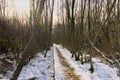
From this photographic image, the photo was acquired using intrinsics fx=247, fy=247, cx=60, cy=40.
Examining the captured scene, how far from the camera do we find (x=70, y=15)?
20.9m

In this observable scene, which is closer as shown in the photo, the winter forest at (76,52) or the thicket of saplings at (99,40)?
the winter forest at (76,52)

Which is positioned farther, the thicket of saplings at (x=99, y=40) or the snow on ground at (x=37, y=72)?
the thicket of saplings at (x=99, y=40)

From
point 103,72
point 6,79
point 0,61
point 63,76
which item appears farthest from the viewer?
point 0,61

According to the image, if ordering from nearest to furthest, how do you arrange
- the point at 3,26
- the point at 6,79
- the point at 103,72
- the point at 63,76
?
the point at 6,79 → the point at 63,76 → the point at 103,72 → the point at 3,26

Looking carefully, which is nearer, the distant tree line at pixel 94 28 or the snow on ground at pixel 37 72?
the snow on ground at pixel 37 72

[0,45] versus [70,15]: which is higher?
[70,15]

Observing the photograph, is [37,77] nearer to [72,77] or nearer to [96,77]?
[72,77]

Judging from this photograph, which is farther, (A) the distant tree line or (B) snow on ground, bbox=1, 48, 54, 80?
(A) the distant tree line

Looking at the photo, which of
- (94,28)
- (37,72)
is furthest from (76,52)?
(37,72)

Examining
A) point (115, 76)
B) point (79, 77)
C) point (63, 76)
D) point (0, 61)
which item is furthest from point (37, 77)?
point (0, 61)

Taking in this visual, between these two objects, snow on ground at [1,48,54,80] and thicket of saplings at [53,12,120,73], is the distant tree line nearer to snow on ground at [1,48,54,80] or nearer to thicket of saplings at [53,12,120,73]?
thicket of saplings at [53,12,120,73]

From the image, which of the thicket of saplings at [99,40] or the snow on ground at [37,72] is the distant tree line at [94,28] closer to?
the thicket of saplings at [99,40]

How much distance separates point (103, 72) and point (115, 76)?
1.34 m

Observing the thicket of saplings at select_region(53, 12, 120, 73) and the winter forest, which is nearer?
the winter forest
